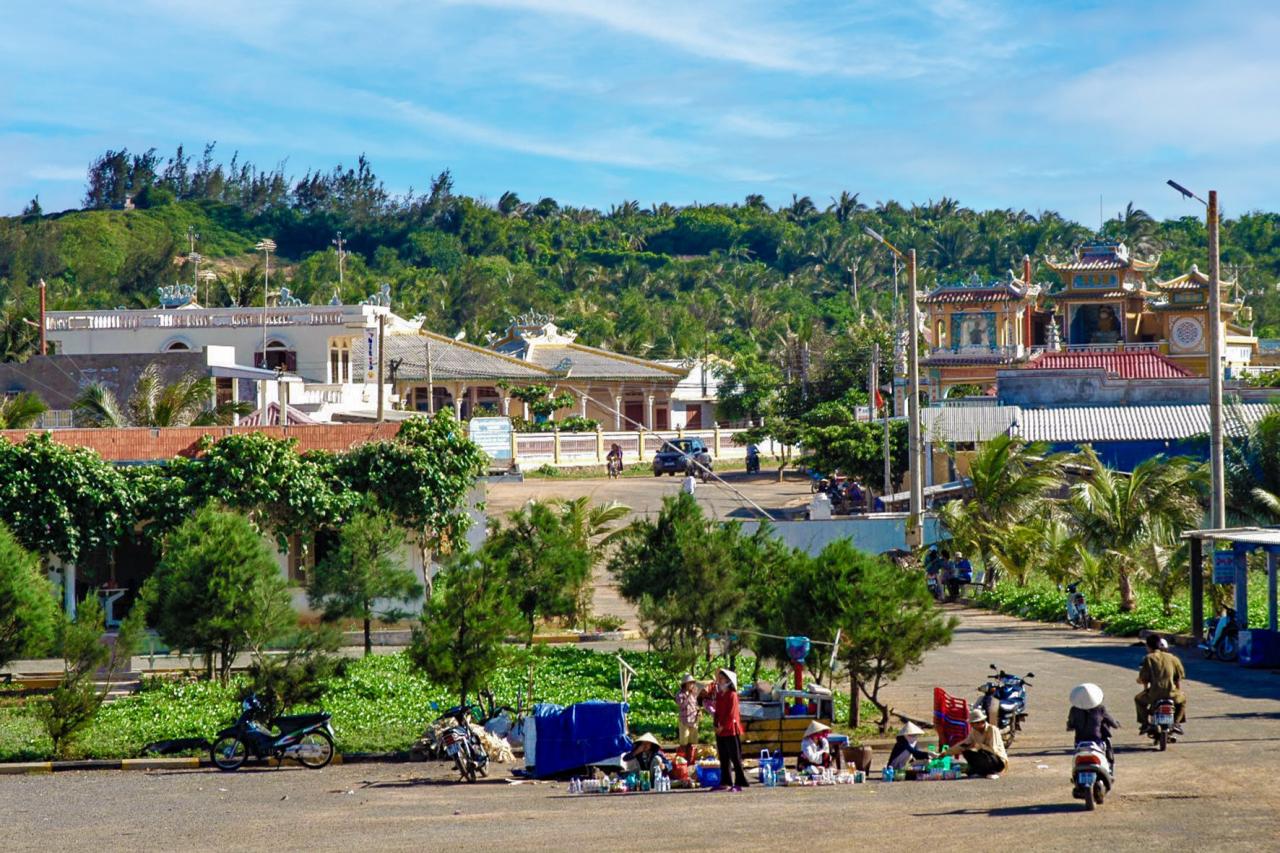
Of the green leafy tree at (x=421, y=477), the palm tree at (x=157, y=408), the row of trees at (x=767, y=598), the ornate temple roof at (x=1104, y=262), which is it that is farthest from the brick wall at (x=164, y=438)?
the ornate temple roof at (x=1104, y=262)

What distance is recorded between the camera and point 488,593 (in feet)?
62.9

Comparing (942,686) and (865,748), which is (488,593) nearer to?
(865,748)

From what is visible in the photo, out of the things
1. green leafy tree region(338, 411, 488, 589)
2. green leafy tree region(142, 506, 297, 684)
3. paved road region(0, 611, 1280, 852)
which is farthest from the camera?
green leafy tree region(338, 411, 488, 589)

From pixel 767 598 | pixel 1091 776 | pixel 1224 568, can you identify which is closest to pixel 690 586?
pixel 767 598

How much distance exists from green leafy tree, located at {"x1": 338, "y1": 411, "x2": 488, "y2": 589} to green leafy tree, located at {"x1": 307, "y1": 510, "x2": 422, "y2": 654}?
2391mm

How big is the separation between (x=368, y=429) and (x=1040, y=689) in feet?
43.5

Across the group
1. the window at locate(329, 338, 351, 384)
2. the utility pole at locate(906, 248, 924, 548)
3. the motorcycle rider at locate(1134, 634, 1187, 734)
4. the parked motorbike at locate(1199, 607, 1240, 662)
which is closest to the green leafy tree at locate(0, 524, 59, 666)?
the motorcycle rider at locate(1134, 634, 1187, 734)

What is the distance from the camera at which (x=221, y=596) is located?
22.8m

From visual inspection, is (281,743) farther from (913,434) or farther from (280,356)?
(280,356)

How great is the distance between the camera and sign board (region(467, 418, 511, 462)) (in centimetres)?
5481

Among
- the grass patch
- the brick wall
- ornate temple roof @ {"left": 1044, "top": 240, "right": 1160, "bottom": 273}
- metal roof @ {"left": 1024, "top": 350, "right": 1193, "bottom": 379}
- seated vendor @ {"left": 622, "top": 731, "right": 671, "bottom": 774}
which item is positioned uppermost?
ornate temple roof @ {"left": 1044, "top": 240, "right": 1160, "bottom": 273}

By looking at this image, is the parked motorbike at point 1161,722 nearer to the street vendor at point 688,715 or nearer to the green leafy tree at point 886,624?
the green leafy tree at point 886,624

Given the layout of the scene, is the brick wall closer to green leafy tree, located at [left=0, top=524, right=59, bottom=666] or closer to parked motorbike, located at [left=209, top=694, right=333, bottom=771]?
green leafy tree, located at [left=0, top=524, right=59, bottom=666]

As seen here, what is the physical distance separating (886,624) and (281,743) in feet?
22.4
